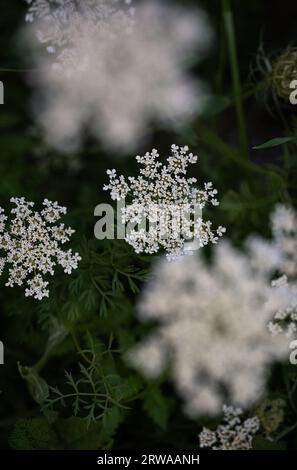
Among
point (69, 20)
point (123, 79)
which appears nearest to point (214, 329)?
point (123, 79)

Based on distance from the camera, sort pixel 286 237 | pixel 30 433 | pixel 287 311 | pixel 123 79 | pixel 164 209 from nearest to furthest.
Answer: pixel 164 209 → pixel 287 311 → pixel 30 433 → pixel 286 237 → pixel 123 79

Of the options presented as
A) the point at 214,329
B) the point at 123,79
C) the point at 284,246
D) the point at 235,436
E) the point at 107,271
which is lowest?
the point at 235,436

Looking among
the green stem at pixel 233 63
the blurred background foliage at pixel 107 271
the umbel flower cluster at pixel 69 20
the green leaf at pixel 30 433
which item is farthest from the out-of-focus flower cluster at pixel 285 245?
the umbel flower cluster at pixel 69 20

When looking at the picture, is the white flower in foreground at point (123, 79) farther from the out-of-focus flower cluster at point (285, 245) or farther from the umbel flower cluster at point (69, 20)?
the out-of-focus flower cluster at point (285, 245)

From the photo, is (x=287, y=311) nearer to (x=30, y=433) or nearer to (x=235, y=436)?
(x=235, y=436)

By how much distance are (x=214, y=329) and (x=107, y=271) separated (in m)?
0.58

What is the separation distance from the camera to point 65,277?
2.34 m

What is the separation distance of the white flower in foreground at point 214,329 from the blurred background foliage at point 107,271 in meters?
0.12

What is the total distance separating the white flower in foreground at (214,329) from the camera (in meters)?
2.46

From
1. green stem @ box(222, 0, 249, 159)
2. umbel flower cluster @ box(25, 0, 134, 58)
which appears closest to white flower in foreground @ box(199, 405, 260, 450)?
green stem @ box(222, 0, 249, 159)

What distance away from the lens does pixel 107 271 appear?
2.32m

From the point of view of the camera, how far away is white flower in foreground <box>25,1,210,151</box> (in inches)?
102

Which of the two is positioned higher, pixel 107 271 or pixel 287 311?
pixel 107 271

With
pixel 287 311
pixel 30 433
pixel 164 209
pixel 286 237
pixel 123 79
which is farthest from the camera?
pixel 123 79
